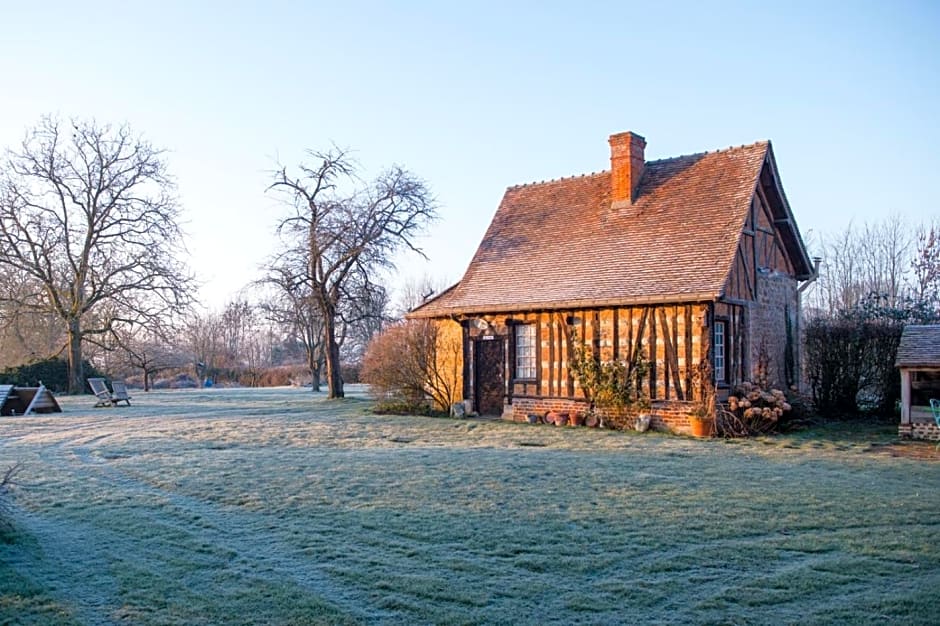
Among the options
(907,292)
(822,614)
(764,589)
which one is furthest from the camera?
(907,292)

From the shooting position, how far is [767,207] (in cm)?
1748

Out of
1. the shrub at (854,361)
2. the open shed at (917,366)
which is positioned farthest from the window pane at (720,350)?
the shrub at (854,361)

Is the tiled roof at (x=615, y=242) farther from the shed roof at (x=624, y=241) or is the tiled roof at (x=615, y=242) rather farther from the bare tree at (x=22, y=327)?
the bare tree at (x=22, y=327)

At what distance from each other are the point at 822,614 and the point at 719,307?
11.1 meters

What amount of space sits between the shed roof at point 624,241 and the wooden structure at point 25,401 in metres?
10.4

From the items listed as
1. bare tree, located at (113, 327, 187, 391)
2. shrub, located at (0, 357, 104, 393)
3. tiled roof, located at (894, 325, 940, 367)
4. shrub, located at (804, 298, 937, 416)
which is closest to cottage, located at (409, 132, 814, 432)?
shrub, located at (804, 298, 937, 416)

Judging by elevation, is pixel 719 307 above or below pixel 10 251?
below

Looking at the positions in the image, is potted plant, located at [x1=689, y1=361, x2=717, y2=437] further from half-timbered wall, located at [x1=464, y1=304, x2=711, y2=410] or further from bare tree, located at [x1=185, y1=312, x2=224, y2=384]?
bare tree, located at [x1=185, y1=312, x2=224, y2=384]

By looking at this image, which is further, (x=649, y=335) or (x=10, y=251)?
(x=10, y=251)

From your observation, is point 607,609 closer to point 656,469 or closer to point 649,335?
point 656,469

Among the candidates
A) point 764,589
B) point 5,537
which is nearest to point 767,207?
point 764,589

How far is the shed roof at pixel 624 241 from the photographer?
1516 cm

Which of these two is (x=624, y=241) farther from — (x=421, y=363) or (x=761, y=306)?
(x=421, y=363)

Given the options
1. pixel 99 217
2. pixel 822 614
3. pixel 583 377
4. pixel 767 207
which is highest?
pixel 99 217
